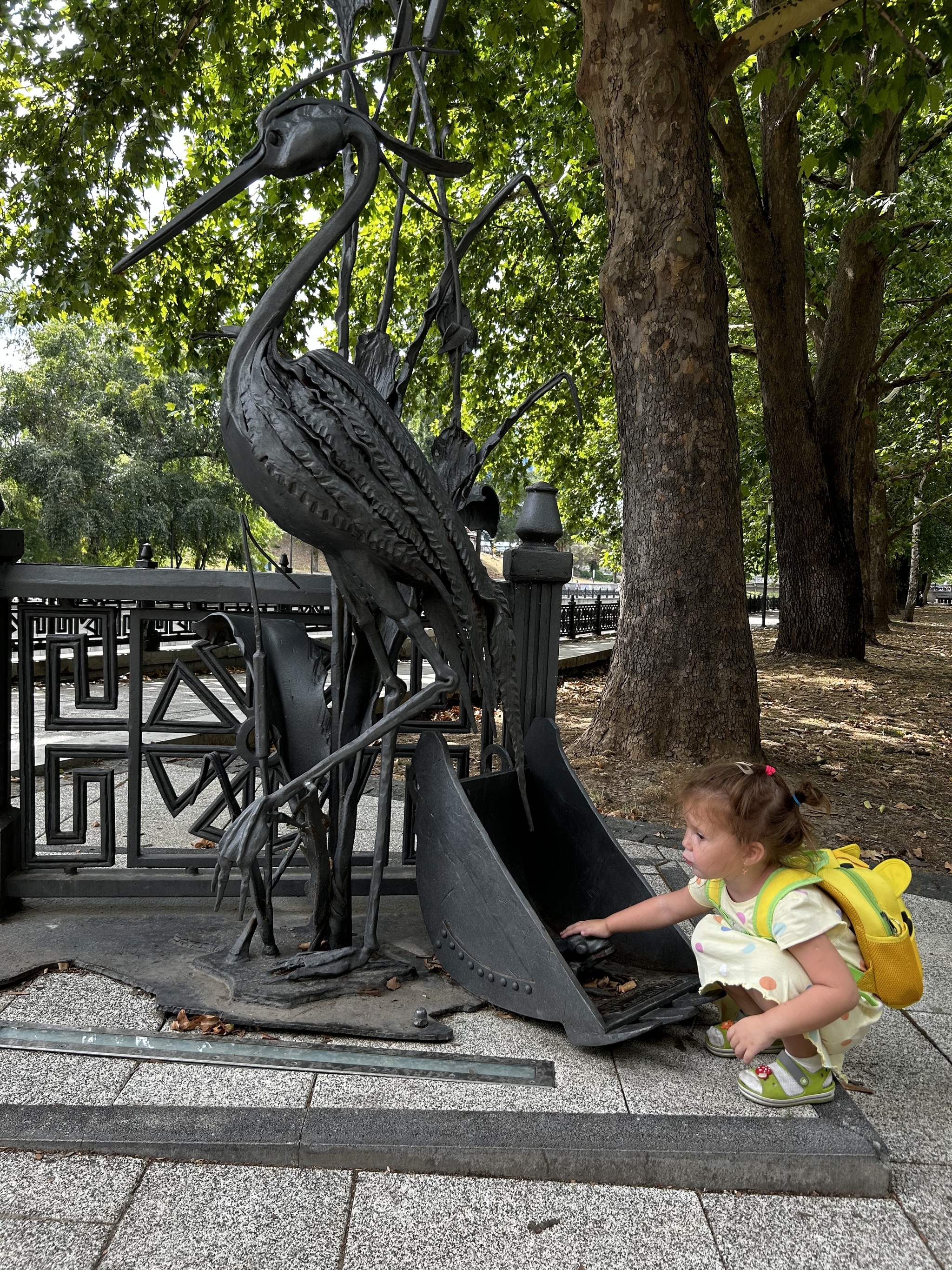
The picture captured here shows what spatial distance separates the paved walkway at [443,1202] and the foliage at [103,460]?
2325 centimetres

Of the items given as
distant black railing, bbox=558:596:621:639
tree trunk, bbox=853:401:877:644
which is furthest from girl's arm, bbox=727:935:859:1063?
distant black railing, bbox=558:596:621:639

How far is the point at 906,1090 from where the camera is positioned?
2.56 meters

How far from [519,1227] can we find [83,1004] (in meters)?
1.56

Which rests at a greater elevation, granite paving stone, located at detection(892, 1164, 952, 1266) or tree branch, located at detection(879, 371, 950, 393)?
tree branch, located at detection(879, 371, 950, 393)

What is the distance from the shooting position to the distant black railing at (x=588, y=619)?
19.3 m

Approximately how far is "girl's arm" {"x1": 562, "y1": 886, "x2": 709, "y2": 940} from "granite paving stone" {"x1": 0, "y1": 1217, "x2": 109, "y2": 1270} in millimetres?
1523

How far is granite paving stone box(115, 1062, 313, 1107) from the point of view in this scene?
2252mm

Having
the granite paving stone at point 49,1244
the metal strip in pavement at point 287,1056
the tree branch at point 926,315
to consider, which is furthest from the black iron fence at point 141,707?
the tree branch at point 926,315

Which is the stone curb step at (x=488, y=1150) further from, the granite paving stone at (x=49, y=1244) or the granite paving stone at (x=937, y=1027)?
the granite paving stone at (x=937, y=1027)

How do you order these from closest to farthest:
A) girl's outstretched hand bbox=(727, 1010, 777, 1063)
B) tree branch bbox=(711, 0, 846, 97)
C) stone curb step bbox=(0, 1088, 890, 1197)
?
stone curb step bbox=(0, 1088, 890, 1197)
girl's outstretched hand bbox=(727, 1010, 777, 1063)
tree branch bbox=(711, 0, 846, 97)

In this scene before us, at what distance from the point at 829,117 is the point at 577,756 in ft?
43.7

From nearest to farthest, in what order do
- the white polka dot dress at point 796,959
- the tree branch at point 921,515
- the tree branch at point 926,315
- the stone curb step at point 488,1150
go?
1. the stone curb step at point 488,1150
2. the white polka dot dress at point 796,959
3. the tree branch at point 926,315
4. the tree branch at point 921,515

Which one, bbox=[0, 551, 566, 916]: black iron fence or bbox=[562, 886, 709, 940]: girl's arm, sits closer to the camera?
bbox=[562, 886, 709, 940]: girl's arm

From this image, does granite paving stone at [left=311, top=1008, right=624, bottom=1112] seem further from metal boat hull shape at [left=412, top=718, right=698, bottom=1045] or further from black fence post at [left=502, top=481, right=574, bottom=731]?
black fence post at [left=502, top=481, right=574, bottom=731]
